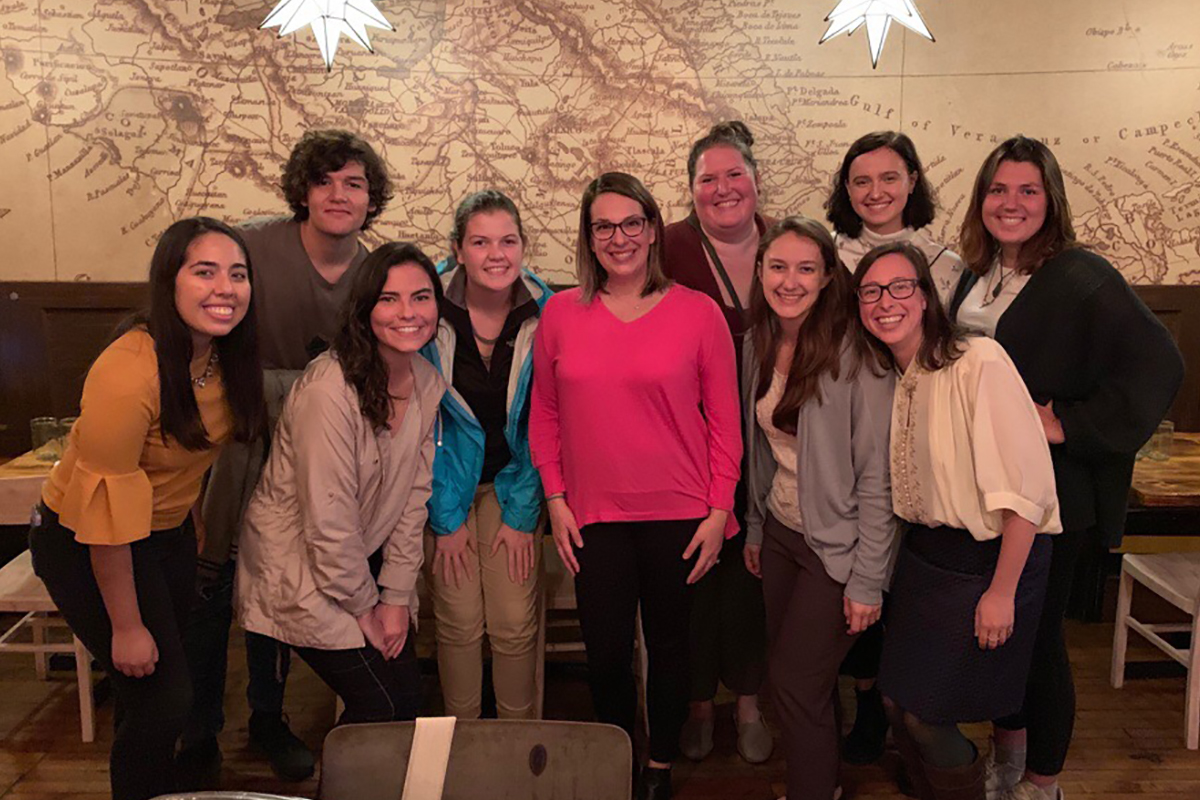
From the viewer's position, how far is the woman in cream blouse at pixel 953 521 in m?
1.80

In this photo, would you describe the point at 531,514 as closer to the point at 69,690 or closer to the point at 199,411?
the point at 199,411

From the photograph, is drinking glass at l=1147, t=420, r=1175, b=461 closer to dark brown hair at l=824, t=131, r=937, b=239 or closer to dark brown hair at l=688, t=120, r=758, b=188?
dark brown hair at l=824, t=131, r=937, b=239

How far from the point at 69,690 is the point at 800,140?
132 inches

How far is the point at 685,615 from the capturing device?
89.3 inches

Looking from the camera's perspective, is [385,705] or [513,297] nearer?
[385,705]

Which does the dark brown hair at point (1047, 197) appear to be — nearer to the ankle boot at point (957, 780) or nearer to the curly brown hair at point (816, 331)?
the curly brown hair at point (816, 331)

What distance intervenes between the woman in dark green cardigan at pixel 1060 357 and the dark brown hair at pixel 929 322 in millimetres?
313

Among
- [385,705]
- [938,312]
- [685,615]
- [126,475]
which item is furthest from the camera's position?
[685,615]

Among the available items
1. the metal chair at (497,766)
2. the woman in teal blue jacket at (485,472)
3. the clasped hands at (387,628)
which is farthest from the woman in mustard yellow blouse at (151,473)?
the metal chair at (497,766)

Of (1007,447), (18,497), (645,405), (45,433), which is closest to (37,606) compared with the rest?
(18,497)

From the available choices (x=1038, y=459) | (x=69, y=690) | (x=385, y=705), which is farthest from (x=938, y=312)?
(x=69, y=690)

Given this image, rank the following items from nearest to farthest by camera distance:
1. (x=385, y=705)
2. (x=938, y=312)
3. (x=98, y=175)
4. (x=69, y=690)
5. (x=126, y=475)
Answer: (x=126, y=475) → (x=938, y=312) → (x=385, y=705) → (x=69, y=690) → (x=98, y=175)

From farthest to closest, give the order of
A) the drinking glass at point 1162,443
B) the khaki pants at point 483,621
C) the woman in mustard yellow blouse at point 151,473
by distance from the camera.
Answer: the drinking glass at point 1162,443 < the khaki pants at point 483,621 < the woman in mustard yellow blouse at point 151,473

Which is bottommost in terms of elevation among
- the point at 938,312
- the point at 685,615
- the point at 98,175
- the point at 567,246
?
the point at 685,615
